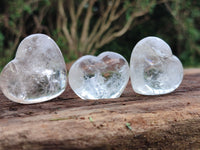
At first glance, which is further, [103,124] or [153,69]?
[153,69]

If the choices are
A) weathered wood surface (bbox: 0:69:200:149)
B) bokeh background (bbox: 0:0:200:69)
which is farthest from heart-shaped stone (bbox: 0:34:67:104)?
bokeh background (bbox: 0:0:200:69)

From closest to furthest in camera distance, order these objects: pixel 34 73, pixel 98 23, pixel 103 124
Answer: pixel 103 124, pixel 34 73, pixel 98 23

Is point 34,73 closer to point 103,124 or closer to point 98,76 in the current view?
point 98,76

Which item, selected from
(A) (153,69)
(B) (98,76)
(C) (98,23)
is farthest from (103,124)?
(C) (98,23)

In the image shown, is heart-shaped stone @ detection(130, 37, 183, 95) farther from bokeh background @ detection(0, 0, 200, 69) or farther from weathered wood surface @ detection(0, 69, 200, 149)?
bokeh background @ detection(0, 0, 200, 69)

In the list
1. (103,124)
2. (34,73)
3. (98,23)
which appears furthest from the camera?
(98,23)

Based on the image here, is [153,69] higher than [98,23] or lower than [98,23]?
higher
